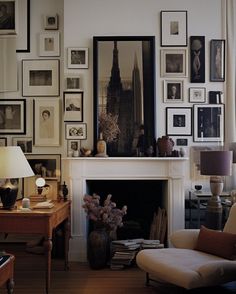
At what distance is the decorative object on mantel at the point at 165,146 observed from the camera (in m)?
4.95

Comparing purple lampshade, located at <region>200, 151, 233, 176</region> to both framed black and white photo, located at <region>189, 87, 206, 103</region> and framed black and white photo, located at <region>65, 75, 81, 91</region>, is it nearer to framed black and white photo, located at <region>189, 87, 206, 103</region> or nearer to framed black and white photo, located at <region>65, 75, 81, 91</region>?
framed black and white photo, located at <region>189, 87, 206, 103</region>

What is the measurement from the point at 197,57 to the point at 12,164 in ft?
9.02

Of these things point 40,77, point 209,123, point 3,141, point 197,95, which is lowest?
point 3,141

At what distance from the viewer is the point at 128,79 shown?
5156 millimetres

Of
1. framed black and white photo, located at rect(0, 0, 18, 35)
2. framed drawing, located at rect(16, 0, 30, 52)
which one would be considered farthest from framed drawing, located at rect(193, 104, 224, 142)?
framed black and white photo, located at rect(0, 0, 18, 35)

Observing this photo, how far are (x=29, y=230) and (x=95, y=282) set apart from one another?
2.96 feet

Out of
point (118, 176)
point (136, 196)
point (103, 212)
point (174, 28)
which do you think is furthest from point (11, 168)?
point (174, 28)

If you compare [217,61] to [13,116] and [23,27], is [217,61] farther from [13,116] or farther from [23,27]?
[13,116]

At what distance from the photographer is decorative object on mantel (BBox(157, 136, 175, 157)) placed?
4953 mm

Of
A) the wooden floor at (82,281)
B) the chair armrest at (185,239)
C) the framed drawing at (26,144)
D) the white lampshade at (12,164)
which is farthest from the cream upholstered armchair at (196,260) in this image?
the framed drawing at (26,144)

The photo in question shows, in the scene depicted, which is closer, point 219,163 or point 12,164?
point 12,164

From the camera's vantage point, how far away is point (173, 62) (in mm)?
5188

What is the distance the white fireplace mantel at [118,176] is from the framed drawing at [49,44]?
153 centimetres

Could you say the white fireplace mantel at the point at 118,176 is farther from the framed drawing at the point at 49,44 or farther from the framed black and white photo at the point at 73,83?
the framed drawing at the point at 49,44
